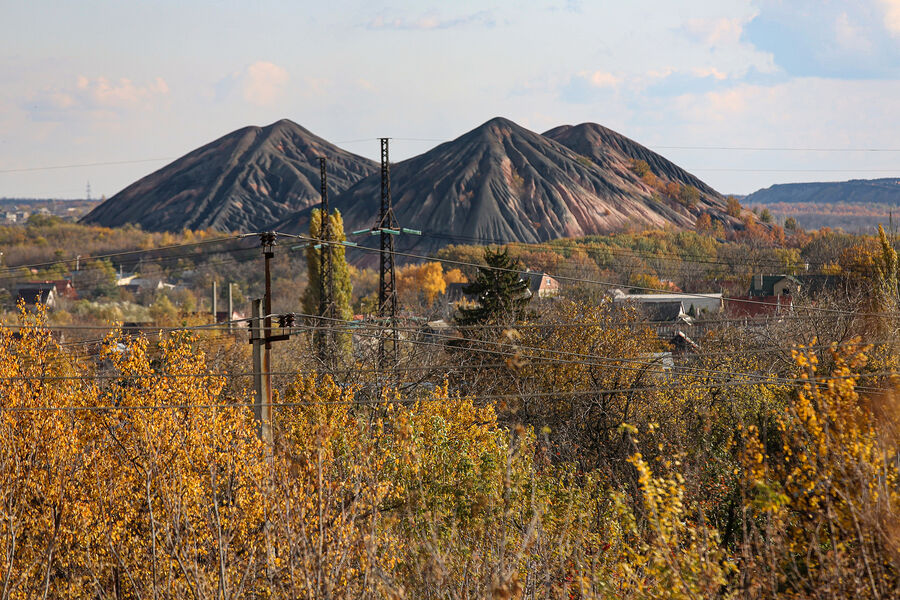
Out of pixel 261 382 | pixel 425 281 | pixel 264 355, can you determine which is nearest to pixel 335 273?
pixel 264 355

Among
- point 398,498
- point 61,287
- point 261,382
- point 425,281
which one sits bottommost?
point 398,498

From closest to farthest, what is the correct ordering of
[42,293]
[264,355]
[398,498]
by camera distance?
[264,355], [398,498], [42,293]

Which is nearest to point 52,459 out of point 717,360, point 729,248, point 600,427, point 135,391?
point 135,391

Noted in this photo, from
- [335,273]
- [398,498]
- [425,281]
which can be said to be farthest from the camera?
[425,281]

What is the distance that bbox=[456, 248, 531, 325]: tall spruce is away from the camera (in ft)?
105

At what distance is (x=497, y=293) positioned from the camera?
32.6 m

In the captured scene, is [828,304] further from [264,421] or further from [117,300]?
[117,300]

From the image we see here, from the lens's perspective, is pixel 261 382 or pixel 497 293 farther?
pixel 497 293

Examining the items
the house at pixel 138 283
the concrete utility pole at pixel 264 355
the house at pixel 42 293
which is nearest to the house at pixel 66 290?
the house at pixel 42 293

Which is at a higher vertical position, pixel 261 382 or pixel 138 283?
pixel 261 382

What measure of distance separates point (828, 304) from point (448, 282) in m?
82.4

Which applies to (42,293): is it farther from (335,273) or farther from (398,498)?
(398,498)

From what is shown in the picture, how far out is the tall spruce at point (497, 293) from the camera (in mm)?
32000

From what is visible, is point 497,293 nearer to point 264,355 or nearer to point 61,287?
point 264,355
